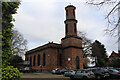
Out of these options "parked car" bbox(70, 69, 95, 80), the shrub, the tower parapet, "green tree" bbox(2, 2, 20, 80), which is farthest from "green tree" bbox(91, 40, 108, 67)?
the shrub

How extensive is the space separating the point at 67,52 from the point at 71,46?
2393 millimetres

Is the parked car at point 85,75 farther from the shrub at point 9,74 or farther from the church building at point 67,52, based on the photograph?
the church building at point 67,52

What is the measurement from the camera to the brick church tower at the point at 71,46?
3334 cm

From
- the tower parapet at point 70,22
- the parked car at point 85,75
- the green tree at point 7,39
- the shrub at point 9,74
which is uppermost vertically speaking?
the tower parapet at point 70,22

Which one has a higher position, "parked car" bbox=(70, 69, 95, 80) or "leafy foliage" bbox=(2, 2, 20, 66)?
"leafy foliage" bbox=(2, 2, 20, 66)

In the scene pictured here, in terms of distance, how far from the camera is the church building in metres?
33.5

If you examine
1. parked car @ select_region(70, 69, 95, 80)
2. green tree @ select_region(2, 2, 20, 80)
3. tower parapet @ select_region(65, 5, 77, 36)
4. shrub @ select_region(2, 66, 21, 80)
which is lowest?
parked car @ select_region(70, 69, 95, 80)

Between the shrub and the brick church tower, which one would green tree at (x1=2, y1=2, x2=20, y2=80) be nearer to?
the shrub

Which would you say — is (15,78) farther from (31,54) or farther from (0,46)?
(31,54)

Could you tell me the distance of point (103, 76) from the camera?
623 inches

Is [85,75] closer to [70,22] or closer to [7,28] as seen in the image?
[7,28]

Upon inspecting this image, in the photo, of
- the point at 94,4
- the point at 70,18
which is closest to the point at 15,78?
the point at 94,4

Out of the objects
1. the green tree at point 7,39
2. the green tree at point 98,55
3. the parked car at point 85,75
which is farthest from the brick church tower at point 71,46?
the green tree at point 7,39

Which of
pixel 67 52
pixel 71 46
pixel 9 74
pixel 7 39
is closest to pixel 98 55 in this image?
pixel 67 52
